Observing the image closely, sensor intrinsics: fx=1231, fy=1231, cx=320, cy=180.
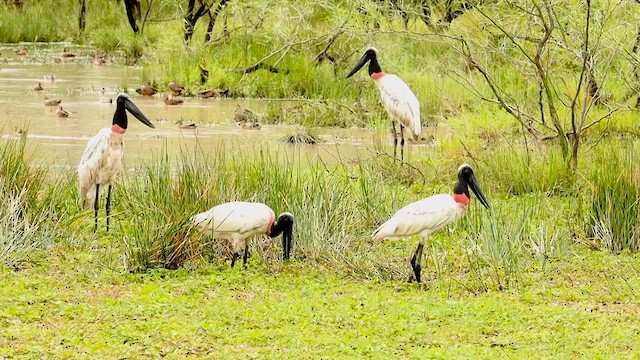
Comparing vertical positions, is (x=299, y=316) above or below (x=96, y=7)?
below

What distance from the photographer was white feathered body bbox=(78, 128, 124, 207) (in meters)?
9.69

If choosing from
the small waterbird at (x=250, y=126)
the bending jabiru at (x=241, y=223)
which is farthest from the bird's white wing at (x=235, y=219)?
the small waterbird at (x=250, y=126)

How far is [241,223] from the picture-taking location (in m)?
8.35

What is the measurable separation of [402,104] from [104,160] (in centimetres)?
475

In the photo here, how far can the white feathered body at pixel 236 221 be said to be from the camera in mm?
8336

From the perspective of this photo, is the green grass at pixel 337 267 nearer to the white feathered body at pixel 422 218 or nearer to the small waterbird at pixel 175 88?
the white feathered body at pixel 422 218

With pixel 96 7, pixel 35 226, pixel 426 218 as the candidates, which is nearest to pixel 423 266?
pixel 426 218

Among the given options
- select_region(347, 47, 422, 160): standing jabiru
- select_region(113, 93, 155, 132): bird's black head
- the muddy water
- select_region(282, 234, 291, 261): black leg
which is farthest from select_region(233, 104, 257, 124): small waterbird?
select_region(282, 234, 291, 261): black leg

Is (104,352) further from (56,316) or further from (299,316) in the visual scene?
(299,316)

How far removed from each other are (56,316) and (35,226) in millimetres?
2008

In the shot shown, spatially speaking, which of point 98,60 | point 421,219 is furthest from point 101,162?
point 98,60

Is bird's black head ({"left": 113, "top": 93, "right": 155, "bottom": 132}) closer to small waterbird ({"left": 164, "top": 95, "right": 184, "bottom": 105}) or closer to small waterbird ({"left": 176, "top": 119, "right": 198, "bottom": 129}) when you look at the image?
small waterbird ({"left": 176, "top": 119, "right": 198, "bottom": 129})

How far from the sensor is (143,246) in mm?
8359

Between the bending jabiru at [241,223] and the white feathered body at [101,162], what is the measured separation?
A: 1.44 meters
